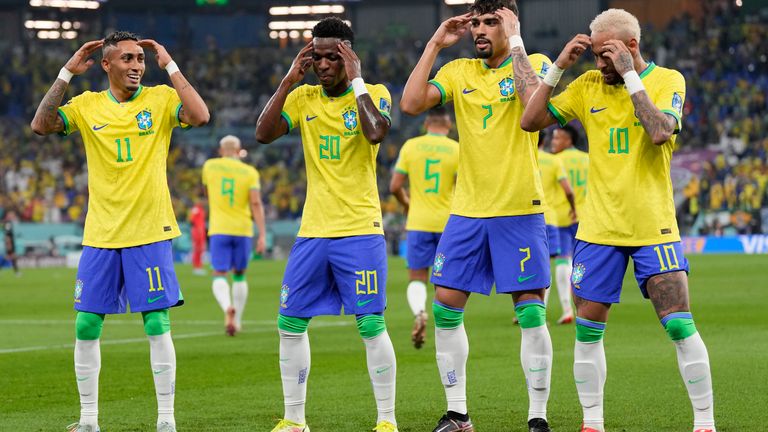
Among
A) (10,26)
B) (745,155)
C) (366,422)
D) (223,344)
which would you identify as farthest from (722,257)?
(10,26)

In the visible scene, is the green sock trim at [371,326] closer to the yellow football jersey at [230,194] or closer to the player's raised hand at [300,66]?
the player's raised hand at [300,66]

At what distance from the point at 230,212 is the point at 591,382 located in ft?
31.6

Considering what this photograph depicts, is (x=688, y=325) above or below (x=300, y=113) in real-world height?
below

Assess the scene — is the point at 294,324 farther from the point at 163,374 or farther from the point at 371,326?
the point at 163,374

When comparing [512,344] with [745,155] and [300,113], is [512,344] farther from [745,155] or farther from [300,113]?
[745,155]

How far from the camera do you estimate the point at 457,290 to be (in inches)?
321

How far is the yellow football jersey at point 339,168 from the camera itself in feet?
26.2

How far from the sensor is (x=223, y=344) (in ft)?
47.9

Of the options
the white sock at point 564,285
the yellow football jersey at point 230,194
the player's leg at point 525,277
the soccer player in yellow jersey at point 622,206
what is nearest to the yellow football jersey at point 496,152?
the player's leg at point 525,277

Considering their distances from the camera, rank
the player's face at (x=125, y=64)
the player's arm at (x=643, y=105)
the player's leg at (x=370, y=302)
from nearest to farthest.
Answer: the player's arm at (x=643, y=105), the player's leg at (x=370, y=302), the player's face at (x=125, y=64)

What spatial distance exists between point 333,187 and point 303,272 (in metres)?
0.59

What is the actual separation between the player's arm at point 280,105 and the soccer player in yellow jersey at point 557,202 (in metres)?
8.49

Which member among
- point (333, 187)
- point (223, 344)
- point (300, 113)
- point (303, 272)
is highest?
point (300, 113)

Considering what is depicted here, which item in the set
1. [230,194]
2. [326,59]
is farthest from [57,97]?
[230,194]
